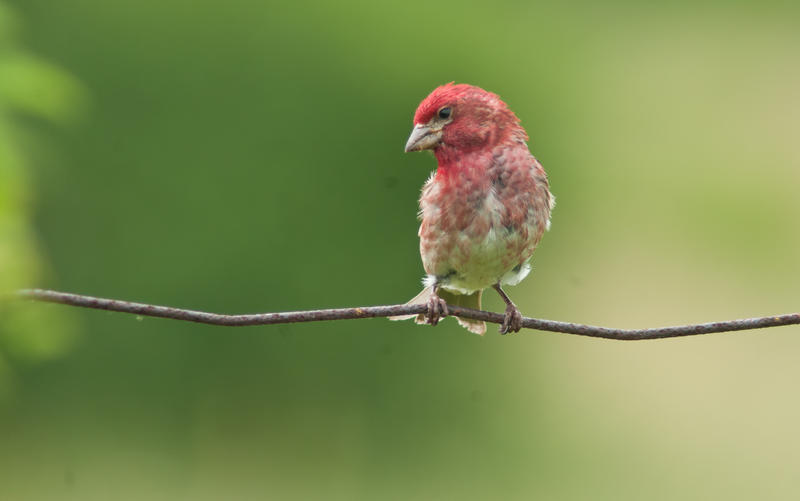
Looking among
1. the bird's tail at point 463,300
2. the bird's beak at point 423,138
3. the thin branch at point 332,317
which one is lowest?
the thin branch at point 332,317

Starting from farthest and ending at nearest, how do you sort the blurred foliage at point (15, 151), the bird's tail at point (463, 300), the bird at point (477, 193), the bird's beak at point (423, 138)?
the bird's tail at point (463, 300)
the bird at point (477, 193)
the bird's beak at point (423, 138)
the blurred foliage at point (15, 151)

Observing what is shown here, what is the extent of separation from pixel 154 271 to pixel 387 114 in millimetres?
2644

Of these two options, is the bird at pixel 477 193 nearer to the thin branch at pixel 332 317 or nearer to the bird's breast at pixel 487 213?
the bird's breast at pixel 487 213

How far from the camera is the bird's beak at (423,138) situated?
13.5 feet

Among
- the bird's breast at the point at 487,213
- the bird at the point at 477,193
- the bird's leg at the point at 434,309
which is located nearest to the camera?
the bird at the point at 477,193

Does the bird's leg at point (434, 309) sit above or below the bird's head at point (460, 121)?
below

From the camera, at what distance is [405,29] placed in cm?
1034

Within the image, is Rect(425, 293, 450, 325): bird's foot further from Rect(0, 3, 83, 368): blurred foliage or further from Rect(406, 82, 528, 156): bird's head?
Rect(0, 3, 83, 368): blurred foliage

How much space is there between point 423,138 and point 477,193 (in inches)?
18.9

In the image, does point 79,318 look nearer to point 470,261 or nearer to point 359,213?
point 359,213

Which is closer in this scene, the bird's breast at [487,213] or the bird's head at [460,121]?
the bird's head at [460,121]

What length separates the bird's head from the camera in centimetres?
415

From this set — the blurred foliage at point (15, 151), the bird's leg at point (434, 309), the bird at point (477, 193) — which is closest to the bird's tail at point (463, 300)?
the bird at point (477, 193)

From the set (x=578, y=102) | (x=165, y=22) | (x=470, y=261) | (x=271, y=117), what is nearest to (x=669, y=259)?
(x=578, y=102)
